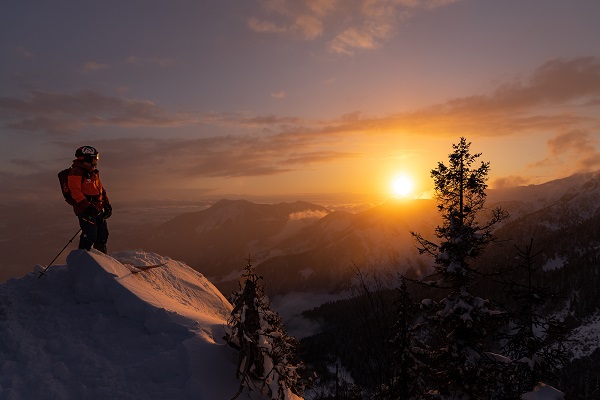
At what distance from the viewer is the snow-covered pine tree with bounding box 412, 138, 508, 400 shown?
13586 millimetres

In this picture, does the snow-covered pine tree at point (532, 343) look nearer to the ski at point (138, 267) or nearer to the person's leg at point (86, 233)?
the ski at point (138, 267)

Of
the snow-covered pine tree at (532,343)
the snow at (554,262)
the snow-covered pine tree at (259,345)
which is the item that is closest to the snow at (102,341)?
the snow-covered pine tree at (259,345)

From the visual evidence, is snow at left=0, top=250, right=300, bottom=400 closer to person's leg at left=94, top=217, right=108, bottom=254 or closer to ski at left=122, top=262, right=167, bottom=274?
ski at left=122, top=262, right=167, bottom=274

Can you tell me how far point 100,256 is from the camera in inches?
410

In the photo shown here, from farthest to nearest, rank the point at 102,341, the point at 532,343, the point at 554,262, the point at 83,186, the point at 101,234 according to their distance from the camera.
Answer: the point at 554,262
the point at 532,343
the point at 101,234
the point at 83,186
the point at 102,341

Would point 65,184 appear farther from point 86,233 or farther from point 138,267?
point 138,267

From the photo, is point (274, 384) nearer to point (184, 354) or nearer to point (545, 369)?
point (184, 354)

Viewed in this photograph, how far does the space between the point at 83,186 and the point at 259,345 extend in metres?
7.86

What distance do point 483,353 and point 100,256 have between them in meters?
14.0

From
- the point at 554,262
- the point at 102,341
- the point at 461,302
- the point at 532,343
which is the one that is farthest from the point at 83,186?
the point at 554,262

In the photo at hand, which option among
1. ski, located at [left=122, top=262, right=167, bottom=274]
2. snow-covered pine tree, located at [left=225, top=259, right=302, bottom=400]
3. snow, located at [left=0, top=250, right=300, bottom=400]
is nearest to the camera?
snow, located at [left=0, top=250, right=300, bottom=400]

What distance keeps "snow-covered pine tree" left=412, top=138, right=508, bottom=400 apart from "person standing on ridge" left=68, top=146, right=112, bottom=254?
40.1 feet

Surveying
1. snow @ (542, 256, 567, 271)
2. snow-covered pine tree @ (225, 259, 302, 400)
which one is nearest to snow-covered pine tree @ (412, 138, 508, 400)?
snow-covered pine tree @ (225, 259, 302, 400)

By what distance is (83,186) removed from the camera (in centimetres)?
1132
